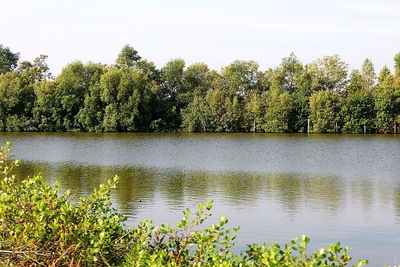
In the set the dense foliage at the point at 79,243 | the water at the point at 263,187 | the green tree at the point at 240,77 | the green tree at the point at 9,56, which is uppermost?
the green tree at the point at 9,56

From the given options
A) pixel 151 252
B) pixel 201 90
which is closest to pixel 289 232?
pixel 151 252

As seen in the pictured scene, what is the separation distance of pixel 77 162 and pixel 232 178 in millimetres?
10991

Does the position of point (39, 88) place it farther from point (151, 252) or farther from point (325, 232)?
point (151, 252)

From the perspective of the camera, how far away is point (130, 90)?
72.6 meters

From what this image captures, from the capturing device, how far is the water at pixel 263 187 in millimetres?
13562

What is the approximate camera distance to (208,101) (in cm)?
7500

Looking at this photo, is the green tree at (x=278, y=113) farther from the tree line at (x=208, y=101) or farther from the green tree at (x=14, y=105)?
the green tree at (x=14, y=105)

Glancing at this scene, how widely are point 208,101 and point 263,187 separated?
177 feet

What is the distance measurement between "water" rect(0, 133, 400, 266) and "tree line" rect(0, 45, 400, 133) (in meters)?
30.4

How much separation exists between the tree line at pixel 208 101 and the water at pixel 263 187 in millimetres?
30391

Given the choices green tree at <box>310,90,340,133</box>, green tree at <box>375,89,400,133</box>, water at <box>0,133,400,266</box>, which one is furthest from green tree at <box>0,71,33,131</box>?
green tree at <box>375,89,400,133</box>

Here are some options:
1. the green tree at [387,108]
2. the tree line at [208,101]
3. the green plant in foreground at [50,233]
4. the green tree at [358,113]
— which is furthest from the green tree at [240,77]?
the green plant in foreground at [50,233]

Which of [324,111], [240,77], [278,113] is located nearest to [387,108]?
[324,111]

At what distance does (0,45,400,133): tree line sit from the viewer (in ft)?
233
